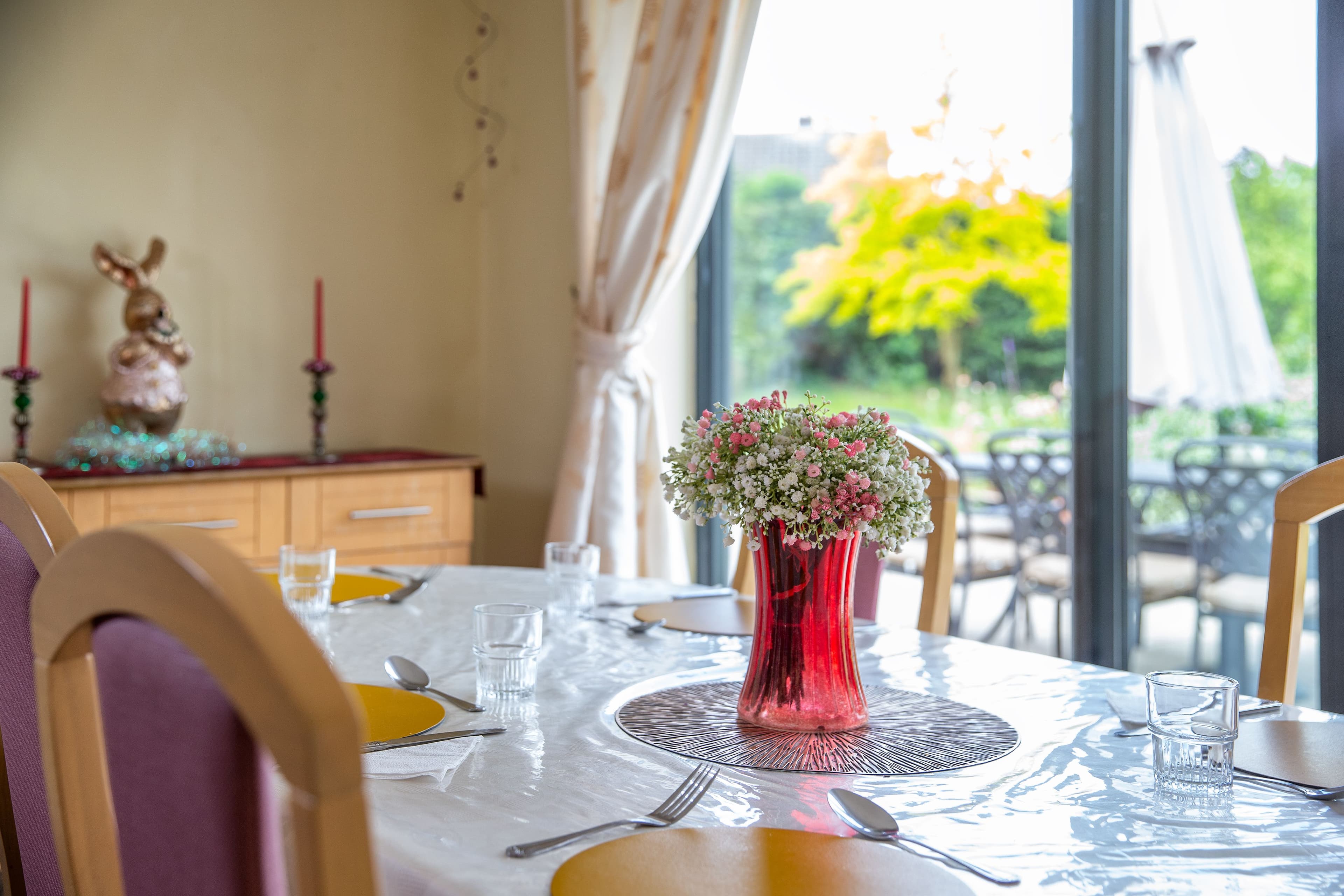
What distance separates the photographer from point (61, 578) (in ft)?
2.23

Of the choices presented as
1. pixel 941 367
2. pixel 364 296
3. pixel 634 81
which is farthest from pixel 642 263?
pixel 364 296

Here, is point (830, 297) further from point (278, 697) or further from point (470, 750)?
point (278, 697)

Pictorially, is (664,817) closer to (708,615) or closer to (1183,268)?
(708,615)

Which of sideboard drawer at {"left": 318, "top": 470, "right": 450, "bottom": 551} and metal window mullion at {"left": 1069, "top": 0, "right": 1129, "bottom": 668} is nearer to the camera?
metal window mullion at {"left": 1069, "top": 0, "right": 1129, "bottom": 668}

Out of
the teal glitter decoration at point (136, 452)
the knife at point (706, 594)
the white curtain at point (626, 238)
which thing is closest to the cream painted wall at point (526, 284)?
the white curtain at point (626, 238)

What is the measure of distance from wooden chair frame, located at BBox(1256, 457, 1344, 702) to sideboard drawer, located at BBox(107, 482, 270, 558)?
7.07ft

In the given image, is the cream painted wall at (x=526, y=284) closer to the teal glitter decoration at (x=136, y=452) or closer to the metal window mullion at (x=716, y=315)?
the metal window mullion at (x=716, y=315)

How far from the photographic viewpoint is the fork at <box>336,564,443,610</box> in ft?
5.93

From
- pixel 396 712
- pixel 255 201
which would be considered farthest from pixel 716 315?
pixel 396 712

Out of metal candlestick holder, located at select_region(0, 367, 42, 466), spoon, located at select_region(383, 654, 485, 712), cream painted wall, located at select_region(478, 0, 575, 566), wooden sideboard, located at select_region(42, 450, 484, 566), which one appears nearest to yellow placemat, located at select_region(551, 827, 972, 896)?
spoon, located at select_region(383, 654, 485, 712)

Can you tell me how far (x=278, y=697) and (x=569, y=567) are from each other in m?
1.19

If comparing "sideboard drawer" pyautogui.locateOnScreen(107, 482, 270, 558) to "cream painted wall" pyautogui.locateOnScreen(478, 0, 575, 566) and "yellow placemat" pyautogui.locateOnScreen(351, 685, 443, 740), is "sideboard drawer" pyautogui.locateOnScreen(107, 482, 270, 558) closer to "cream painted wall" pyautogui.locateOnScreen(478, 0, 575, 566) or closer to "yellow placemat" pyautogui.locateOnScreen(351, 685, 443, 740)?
"cream painted wall" pyautogui.locateOnScreen(478, 0, 575, 566)

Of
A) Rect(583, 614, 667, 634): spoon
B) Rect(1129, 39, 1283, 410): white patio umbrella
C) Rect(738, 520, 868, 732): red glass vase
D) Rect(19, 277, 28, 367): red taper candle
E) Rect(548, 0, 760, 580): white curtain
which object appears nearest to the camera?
Rect(738, 520, 868, 732): red glass vase

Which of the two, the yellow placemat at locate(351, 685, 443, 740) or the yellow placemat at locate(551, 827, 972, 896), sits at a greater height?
the yellow placemat at locate(351, 685, 443, 740)
